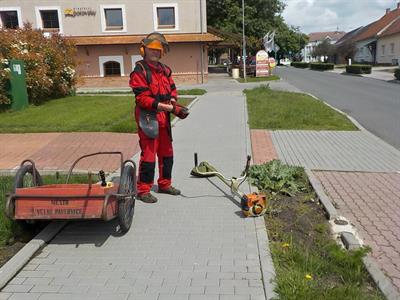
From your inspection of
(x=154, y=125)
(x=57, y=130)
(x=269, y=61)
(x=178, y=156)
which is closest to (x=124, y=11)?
(x=269, y=61)

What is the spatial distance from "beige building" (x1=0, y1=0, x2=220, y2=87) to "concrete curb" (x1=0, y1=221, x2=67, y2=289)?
25.1 meters

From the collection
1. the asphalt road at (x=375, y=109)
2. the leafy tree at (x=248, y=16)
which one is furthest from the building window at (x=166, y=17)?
the leafy tree at (x=248, y=16)

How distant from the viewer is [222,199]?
5324mm

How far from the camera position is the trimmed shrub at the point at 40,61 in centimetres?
1512

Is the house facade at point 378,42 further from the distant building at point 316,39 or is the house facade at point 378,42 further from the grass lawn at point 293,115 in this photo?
the grass lawn at point 293,115

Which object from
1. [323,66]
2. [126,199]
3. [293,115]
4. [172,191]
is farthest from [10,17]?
[323,66]

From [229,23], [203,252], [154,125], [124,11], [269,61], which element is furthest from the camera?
[229,23]

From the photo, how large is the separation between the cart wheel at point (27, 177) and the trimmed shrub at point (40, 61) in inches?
415

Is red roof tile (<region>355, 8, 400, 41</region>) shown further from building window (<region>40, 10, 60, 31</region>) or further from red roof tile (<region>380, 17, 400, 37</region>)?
building window (<region>40, 10, 60, 31</region>)

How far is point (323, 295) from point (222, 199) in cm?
238

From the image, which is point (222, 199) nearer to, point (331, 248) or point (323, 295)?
point (331, 248)

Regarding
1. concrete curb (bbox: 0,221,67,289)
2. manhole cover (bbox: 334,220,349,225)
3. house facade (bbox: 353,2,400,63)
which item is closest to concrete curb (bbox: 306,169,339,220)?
manhole cover (bbox: 334,220,349,225)

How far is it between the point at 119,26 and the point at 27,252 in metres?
27.4

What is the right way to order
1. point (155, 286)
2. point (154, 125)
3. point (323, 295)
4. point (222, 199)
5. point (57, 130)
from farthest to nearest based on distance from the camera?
point (57, 130) → point (222, 199) → point (154, 125) → point (155, 286) → point (323, 295)
